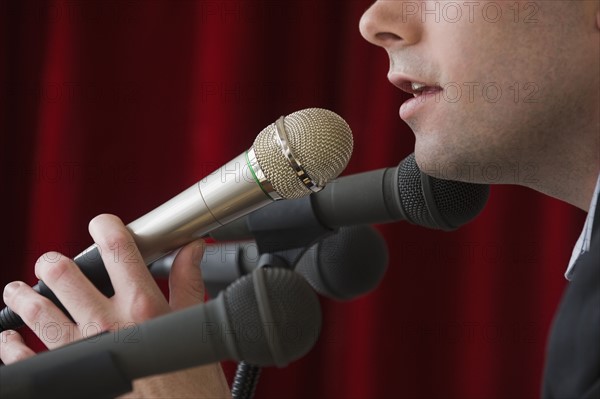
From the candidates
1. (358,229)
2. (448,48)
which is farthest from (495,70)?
(358,229)

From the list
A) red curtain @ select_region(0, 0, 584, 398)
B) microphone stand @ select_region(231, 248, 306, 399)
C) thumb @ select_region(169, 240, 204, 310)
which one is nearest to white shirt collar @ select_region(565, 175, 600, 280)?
microphone stand @ select_region(231, 248, 306, 399)

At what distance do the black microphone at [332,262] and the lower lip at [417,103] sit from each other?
0.18 meters

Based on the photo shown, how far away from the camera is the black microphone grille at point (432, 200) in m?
0.82

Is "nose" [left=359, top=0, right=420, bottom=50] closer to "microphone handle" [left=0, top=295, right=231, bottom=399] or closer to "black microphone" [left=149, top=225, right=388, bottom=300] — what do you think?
"black microphone" [left=149, top=225, right=388, bottom=300]

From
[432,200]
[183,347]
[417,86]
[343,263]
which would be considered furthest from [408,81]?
[183,347]

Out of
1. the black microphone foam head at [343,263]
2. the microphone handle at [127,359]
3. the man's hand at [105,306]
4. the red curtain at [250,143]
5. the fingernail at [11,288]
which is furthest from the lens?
the red curtain at [250,143]

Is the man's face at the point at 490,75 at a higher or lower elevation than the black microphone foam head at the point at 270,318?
higher

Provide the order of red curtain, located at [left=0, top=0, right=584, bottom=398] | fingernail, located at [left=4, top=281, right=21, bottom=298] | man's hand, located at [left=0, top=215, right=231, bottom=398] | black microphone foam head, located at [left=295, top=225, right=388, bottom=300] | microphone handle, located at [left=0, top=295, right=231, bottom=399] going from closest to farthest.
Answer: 1. microphone handle, located at [left=0, top=295, right=231, bottom=399]
2. man's hand, located at [left=0, top=215, right=231, bottom=398]
3. fingernail, located at [left=4, top=281, right=21, bottom=298]
4. black microphone foam head, located at [left=295, top=225, right=388, bottom=300]
5. red curtain, located at [left=0, top=0, right=584, bottom=398]

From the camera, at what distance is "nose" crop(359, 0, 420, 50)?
2.72 feet

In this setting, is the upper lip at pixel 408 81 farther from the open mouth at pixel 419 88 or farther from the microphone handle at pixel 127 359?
the microphone handle at pixel 127 359

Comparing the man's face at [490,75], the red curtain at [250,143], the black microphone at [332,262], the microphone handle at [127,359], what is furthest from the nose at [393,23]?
the red curtain at [250,143]

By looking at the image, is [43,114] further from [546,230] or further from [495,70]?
[546,230]

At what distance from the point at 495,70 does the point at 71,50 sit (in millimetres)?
988

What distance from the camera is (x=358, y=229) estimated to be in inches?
36.9
